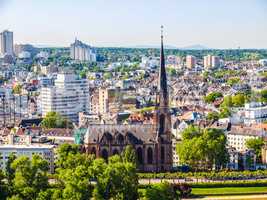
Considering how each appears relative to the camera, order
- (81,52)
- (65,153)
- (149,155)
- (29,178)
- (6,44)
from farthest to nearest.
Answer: (6,44) < (81,52) < (149,155) < (65,153) < (29,178)

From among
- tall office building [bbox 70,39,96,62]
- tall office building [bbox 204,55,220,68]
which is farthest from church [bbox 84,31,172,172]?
tall office building [bbox 70,39,96,62]

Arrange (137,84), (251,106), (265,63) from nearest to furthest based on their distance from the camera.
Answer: (251,106) → (137,84) → (265,63)

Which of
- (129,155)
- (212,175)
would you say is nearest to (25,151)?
(129,155)

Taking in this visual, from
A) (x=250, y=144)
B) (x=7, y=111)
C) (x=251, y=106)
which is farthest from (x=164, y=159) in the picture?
(x=7, y=111)

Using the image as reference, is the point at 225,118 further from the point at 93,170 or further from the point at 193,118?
the point at 93,170

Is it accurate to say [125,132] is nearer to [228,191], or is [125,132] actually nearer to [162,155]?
[162,155]

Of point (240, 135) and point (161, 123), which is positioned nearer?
point (161, 123)

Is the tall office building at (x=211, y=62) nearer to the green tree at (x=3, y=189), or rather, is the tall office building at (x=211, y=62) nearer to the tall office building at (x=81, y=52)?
the tall office building at (x=81, y=52)
